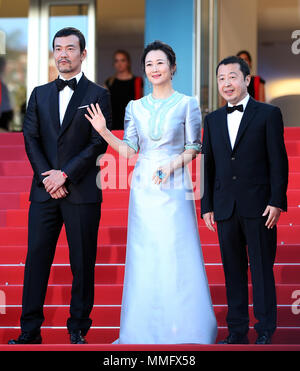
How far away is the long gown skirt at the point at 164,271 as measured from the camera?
4.51 meters

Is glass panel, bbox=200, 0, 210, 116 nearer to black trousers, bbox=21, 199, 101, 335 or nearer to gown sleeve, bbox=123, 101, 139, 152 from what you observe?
gown sleeve, bbox=123, 101, 139, 152

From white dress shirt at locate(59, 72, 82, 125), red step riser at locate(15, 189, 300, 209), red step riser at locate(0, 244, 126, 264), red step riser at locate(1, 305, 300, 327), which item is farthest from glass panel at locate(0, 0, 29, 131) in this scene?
white dress shirt at locate(59, 72, 82, 125)

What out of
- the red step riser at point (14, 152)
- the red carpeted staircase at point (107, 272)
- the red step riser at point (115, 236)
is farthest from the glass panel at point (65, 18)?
the red step riser at point (115, 236)

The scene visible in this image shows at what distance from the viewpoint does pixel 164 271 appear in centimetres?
454

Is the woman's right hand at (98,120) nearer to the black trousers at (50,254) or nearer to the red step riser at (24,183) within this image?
the black trousers at (50,254)

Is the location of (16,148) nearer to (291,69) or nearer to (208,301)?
(208,301)

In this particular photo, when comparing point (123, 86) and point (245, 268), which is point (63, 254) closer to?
point (245, 268)

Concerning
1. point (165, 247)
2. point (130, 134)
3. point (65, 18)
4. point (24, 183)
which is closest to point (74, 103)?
point (130, 134)

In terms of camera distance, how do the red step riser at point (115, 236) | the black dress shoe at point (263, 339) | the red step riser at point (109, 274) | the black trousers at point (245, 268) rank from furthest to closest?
1. the red step riser at point (115, 236)
2. the red step riser at point (109, 274)
3. the black trousers at point (245, 268)
4. the black dress shoe at point (263, 339)

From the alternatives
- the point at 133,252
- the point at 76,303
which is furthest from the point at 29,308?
the point at 133,252

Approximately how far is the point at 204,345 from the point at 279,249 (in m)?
2.02

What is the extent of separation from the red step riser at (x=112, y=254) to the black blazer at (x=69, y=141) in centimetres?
159

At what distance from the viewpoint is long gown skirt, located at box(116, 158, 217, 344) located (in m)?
4.51

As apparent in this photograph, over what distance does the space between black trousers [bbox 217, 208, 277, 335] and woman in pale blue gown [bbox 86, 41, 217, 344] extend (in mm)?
165
